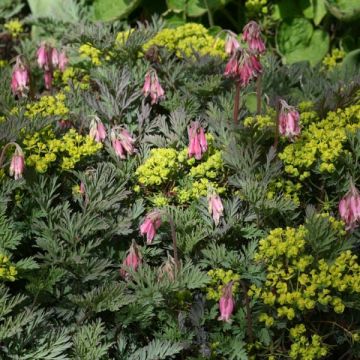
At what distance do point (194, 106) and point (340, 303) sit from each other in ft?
3.68

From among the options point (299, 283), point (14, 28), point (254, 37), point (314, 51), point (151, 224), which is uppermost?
point (254, 37)

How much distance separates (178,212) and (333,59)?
57.3 inches

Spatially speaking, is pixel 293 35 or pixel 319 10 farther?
pixel 293 35

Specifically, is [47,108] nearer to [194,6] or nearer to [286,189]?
[286,189]

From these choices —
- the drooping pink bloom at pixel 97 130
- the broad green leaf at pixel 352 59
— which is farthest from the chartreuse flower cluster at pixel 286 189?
the broad green leaf at pixel 352 59

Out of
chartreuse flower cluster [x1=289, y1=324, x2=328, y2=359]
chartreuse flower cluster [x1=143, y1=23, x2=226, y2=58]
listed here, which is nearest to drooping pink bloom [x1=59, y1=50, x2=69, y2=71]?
chartreuse flower cluster [x1=143, y1=23, x2=226, y2=58]

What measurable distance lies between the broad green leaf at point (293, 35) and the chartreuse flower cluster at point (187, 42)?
588 millimetres

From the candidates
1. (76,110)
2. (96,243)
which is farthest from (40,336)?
(76,110)

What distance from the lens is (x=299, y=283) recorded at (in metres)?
2.39

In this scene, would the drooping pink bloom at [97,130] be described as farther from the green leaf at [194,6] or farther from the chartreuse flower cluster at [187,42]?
the green leaf at [194,6]

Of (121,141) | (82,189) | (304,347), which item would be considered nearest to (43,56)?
(121,141)

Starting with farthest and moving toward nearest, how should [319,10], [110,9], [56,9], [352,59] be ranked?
1. [56,9]
2. [110,9]
3. [319,10]
4. [352,59]

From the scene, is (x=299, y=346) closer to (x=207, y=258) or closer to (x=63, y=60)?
(x=207, y=258)

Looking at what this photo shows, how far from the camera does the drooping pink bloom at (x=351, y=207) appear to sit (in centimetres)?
239
